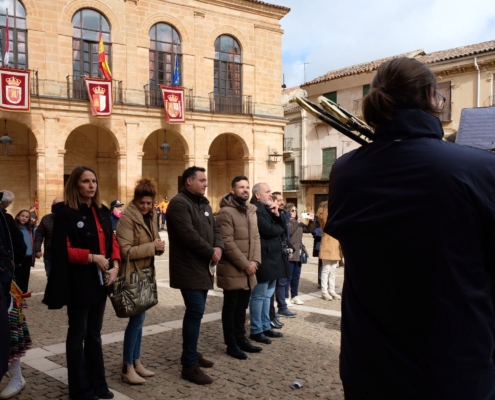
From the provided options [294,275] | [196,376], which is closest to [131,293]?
[196,376]

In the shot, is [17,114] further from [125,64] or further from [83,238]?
[83,238]

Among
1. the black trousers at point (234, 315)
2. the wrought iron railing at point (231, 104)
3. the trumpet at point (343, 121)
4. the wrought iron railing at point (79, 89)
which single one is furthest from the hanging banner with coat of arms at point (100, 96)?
the trumpet at point (343, 121)

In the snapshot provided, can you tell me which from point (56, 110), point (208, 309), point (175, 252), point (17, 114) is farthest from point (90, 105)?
point (175, 252)

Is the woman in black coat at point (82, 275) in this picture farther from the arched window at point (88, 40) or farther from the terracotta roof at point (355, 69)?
the terracotta roof at point (355, 69)

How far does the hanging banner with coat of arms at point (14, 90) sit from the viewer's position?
19250 millimetres

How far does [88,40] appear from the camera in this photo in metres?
22.3

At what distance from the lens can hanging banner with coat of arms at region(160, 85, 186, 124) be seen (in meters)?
23.2

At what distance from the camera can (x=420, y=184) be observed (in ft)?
4.91

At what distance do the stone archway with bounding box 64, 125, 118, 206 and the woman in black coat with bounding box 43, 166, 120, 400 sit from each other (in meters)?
21.7

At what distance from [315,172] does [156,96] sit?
569 inches

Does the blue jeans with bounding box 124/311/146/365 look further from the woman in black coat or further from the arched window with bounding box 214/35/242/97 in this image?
the arched window with bounding box 214/35/242/97

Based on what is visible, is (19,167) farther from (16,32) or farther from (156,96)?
(156,96)

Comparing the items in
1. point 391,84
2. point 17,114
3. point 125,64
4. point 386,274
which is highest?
point 125,64

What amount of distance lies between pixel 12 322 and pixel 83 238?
1069 millimetres
